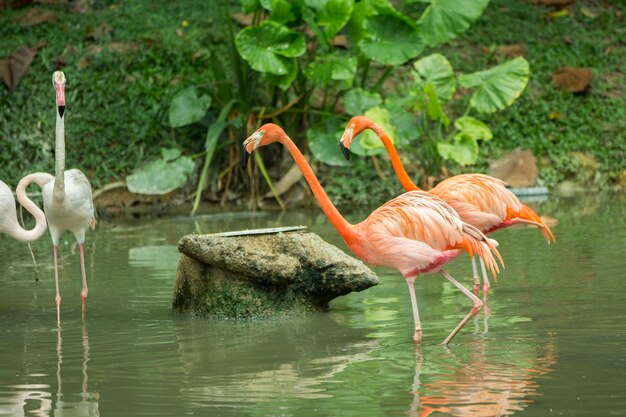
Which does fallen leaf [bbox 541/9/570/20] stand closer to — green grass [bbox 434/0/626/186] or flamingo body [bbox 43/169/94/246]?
green grass [bbox 434/0/626/186]

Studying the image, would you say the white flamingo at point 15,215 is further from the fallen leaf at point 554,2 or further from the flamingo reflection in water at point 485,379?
the fallen leaf at point 554,2

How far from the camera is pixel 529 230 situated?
33.1ft

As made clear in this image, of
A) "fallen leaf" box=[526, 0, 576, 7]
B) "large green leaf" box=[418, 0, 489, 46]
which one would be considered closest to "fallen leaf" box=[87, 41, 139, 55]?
"large green leaf" box=[418, 0, 489, 46]

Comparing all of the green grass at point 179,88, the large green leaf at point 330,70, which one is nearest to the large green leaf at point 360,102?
the large green leaf at point 330,70

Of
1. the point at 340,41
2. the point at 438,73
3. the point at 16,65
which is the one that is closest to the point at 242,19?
the point at 340,41

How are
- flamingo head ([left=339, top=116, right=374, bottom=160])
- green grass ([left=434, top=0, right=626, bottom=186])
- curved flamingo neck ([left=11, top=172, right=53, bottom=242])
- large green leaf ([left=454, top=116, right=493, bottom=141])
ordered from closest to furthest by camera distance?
flamingo head ([left=339, top=116, right=374, bottom=160])
curved flamingo neck ([left=11, top=172, right=53, bottom=242])
large green leaf ([left=454, top=116, right=493, bottom=141])
green grass ([left=434, top=0, right=626, bottom=186])

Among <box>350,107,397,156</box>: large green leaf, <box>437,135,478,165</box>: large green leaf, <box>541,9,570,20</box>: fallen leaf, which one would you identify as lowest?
<box>437,135,478,165</box>: large green leaf

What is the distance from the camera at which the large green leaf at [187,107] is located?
12.6 m

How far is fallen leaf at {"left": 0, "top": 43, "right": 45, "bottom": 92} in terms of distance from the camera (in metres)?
14.2

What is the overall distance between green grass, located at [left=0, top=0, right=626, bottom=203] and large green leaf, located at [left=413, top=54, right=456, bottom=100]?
38.0 inches

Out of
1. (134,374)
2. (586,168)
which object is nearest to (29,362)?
(134,374)

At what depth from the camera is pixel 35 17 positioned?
15.8 metres

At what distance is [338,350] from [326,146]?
21.9ft

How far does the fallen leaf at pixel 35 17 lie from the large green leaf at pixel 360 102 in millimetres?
5606
